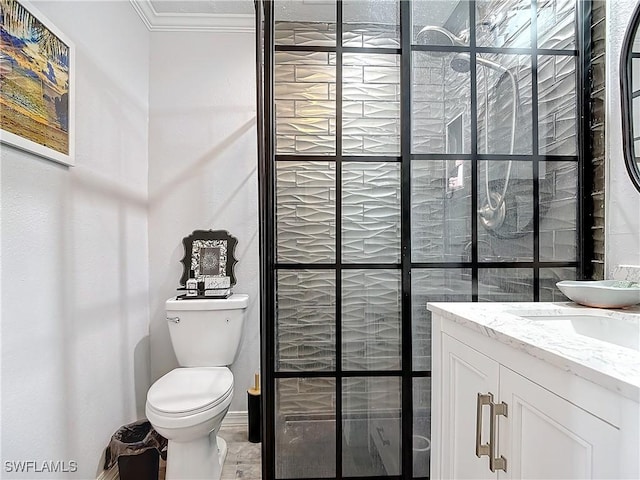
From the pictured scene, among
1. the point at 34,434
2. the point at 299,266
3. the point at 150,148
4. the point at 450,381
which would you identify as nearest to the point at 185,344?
the point at 34,434

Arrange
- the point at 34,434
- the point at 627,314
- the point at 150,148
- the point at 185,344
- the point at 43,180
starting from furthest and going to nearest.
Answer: the point at 150,148
the point at 185,344
the point at 43,180
the point at 34,434
the point at 627,314

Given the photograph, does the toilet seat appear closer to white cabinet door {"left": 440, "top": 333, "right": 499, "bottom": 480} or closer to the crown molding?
white cabinet door {"left": 440, "top": 333, "right": 499, "bottom": 480}

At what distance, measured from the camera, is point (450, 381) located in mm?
1131

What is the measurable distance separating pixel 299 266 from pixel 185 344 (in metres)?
0.97

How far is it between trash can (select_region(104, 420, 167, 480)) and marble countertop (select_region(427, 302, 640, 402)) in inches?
57.0

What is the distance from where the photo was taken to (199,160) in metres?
2.31

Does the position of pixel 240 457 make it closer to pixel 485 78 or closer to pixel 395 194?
pixel 395 194

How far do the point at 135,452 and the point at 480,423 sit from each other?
155cm

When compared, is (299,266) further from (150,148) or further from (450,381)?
(150,148)

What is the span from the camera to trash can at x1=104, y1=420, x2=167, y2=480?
166 cm

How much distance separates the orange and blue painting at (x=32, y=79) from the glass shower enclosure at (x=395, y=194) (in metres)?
0.82

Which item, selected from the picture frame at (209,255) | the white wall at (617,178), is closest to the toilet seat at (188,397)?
the picture frame at (209,255)

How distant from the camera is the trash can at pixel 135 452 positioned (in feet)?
5.46

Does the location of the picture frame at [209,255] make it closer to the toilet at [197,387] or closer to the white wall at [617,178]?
the toilet at [197,387]
